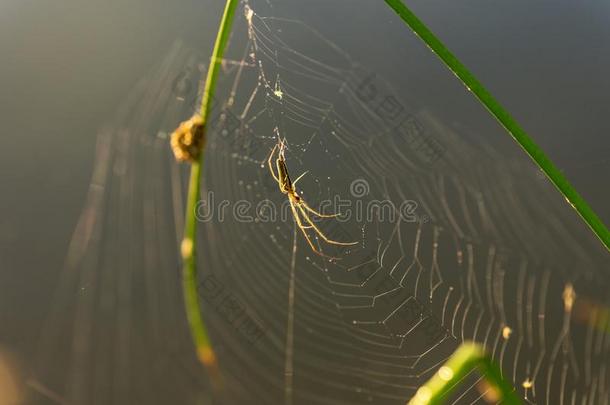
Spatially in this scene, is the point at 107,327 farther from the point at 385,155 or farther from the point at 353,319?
the point at 385,155

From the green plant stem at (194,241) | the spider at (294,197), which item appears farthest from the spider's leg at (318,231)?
the green plant stem at (194,241)

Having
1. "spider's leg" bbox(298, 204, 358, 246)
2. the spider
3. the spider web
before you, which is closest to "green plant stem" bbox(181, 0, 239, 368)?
the spider

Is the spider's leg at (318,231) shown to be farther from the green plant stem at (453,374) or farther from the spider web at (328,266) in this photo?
the green plant stem at (453,374)

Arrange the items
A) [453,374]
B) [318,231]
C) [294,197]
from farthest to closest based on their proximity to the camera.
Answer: [318,231] → [294,197] → [453,374]

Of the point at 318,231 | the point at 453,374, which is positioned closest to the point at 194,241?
the point at 453,374

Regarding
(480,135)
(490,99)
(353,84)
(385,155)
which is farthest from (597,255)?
(490,99)

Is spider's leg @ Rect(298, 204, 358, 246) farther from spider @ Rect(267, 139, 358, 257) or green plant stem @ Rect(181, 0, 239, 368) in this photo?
green plant stem @ Rect(181, 0, 239, 368)

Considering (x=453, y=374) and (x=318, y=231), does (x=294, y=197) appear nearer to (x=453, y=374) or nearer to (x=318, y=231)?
(x=318, y=231)

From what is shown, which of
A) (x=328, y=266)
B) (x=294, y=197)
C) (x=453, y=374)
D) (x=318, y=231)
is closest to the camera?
(x=453, y=374)
